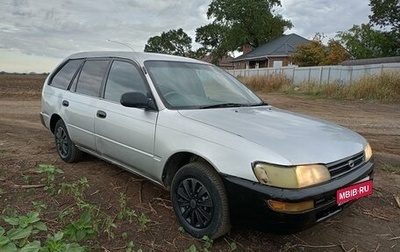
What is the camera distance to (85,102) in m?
4.14

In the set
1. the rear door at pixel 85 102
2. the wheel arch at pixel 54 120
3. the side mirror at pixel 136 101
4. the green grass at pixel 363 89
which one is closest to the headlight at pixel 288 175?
the side mirror at pixel 136 101

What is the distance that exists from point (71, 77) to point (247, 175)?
328 centimetres

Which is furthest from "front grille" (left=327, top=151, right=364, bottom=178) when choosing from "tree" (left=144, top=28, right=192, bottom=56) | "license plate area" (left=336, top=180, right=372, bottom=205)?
"tree" (left=144, top=28, right=192, bottom=56)

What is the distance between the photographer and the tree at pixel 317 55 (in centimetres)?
3036

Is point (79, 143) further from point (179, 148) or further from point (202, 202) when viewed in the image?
point (202, 202)

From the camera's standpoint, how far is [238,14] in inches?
1842

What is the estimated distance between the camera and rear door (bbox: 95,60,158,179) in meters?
3.25

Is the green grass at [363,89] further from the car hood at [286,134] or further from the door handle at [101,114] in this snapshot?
the door handle at [101,114]

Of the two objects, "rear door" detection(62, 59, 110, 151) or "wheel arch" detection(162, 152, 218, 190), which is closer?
"wheel arch" detection(162, 152, 218, 190)

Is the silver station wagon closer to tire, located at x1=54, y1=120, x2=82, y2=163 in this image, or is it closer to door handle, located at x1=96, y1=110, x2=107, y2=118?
door handle, located at x1=96, y1=110, x2=107, y2=118

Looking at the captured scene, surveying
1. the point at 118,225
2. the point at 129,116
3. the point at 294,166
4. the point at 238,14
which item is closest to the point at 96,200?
the point at 118,225

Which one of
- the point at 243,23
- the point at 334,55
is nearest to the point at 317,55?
the point at 334,55

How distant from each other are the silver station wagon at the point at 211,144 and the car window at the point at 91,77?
15 millimetres

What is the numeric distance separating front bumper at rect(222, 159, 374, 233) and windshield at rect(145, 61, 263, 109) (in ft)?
3.60
